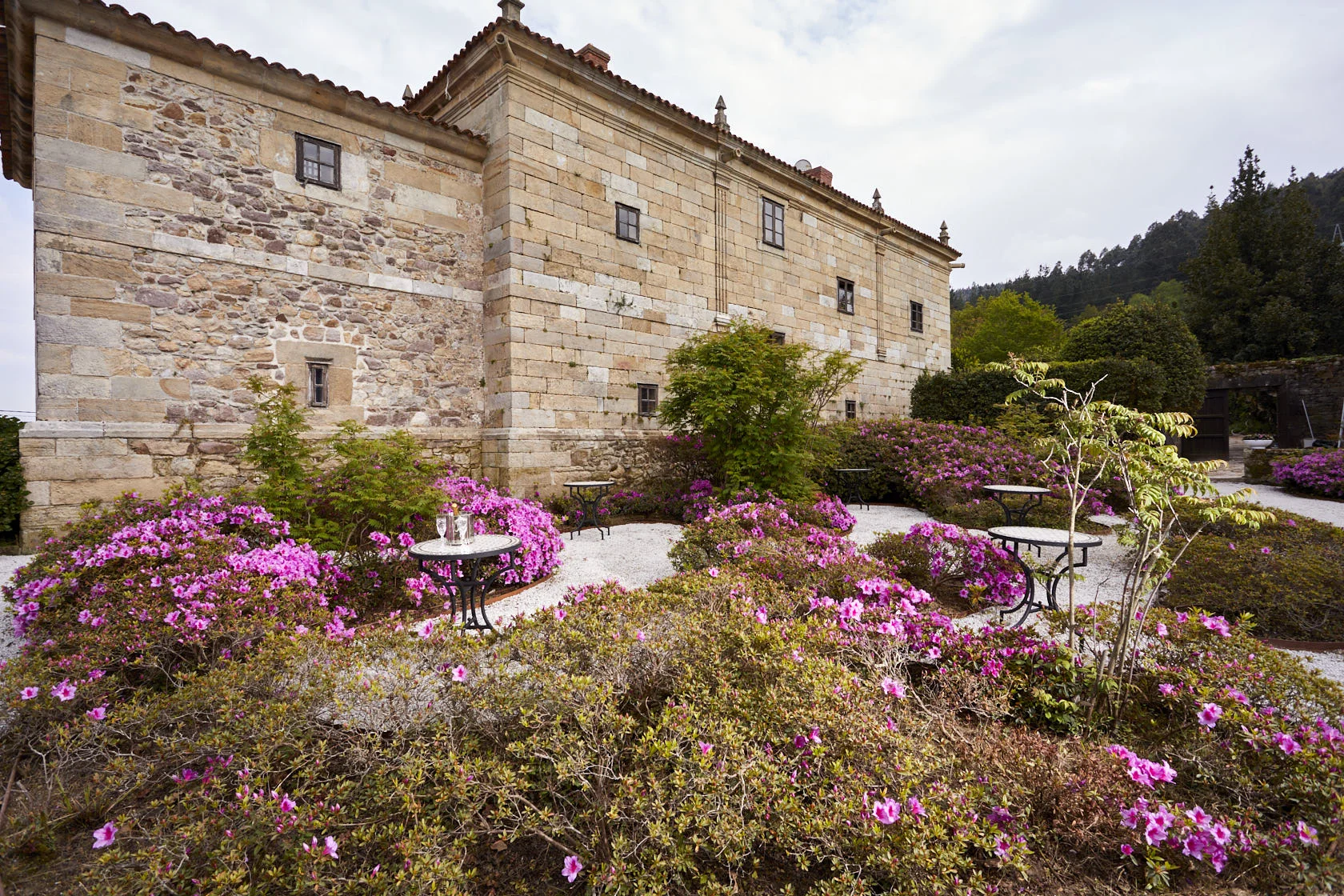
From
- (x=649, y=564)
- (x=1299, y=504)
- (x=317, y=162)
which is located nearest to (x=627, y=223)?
(x=317, y=162)

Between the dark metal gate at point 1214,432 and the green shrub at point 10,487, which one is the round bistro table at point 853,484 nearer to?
the green shrub at point 10,487

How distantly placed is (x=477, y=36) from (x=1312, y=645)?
38.1 feet

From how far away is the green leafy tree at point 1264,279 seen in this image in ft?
76.9

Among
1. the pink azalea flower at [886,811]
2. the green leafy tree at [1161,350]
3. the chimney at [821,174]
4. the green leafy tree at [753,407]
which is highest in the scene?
the chimney at [821,174]

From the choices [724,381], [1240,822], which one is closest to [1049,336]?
[724,381]

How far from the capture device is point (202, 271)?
670cm

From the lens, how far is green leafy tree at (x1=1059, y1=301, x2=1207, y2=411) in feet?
49.9

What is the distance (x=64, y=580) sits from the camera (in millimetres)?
3502

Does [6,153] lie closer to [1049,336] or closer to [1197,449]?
[1197,449]

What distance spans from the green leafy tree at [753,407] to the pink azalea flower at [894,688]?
5.24 metres

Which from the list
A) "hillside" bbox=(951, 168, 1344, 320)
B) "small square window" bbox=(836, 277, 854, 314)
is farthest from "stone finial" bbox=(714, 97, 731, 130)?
"hillside" bbox=(951, 168, 1344, 320)

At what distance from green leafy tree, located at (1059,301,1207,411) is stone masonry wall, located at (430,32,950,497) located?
11.1 m

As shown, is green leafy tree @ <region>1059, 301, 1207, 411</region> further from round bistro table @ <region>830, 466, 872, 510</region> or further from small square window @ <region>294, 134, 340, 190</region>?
small square window @ <region>294, 134, 340, 190</region>

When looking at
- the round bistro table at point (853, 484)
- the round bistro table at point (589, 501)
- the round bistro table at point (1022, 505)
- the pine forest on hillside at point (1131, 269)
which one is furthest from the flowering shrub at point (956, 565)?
the pine forest on hillside at point (1131, 269)
